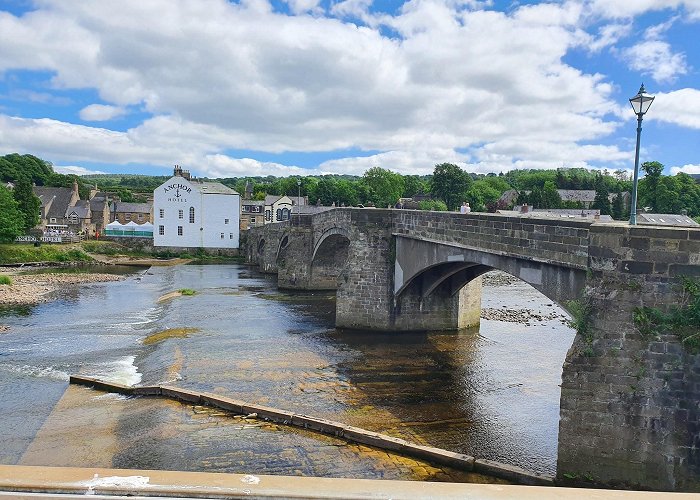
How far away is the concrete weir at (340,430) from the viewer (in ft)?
38.5

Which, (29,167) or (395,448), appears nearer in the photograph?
(395,448)

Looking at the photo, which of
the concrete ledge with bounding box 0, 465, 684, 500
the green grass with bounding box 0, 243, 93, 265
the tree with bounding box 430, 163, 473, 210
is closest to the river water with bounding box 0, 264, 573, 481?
the concrete ledge with bounding box 0, 465, 684, 500

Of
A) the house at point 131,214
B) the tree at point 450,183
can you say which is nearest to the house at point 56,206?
the house at point 131,214

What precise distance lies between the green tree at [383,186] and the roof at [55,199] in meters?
56.5

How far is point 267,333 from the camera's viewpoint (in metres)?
27.1

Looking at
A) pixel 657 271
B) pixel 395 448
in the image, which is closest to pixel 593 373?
pixel 657 271

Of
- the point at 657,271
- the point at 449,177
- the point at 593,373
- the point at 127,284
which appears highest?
Answer: the point at 449,177

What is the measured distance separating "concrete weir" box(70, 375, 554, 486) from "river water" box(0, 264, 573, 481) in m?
0.30

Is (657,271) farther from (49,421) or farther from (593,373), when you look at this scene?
(49,421)

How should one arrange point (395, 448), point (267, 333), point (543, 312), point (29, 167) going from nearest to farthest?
1. point (395, 448)
2. point (267, 333)
3. point (543, 312)
4. point (29, 167)

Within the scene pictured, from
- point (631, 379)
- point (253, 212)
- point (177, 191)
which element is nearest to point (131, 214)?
point (253, 212)

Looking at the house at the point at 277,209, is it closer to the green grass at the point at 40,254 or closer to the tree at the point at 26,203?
the green grass at the point at 40,254

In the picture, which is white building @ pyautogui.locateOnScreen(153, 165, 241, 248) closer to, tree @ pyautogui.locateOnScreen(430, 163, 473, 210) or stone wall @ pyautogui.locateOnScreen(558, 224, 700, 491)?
tree @ pyautogui.locateOnScreen(430, 163, 473, 210)

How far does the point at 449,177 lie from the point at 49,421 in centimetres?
9209
